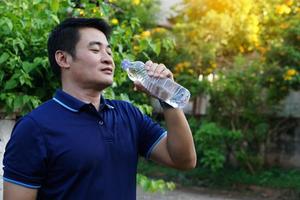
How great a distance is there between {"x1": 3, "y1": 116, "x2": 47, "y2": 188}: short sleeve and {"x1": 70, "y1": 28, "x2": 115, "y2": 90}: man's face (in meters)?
0.27

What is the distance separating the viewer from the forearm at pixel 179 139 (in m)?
2.02

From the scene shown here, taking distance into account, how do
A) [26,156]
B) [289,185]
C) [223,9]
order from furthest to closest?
1. [223,9]
2. [289,185]
3. [26,156]

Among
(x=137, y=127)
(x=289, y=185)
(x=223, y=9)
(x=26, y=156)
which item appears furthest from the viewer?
(x=223, y=9)

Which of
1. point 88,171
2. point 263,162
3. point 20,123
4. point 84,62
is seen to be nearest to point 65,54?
point 84,62

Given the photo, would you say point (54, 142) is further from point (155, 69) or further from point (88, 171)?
point (155, 69)

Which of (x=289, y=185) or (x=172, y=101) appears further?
(x=289, y=185)

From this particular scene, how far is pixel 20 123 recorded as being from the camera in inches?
75.1

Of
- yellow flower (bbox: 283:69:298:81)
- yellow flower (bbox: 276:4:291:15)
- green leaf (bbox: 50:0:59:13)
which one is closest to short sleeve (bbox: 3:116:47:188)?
green leaf (bbox: 50:0:59:13)

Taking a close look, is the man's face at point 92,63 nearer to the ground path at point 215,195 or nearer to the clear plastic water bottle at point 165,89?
the clear plastic water bottle at point 165,89

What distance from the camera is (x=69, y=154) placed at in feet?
6.08

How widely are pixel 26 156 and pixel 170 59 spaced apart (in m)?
8.49

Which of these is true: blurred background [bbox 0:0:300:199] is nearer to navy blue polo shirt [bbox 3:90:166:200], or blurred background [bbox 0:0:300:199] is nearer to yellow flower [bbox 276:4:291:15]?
yellow flower [bbox 276:4:291:15]

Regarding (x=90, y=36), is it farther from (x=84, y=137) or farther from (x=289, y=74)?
(x=289, y=74)

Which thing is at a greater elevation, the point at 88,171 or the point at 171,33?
the point at 171,33
